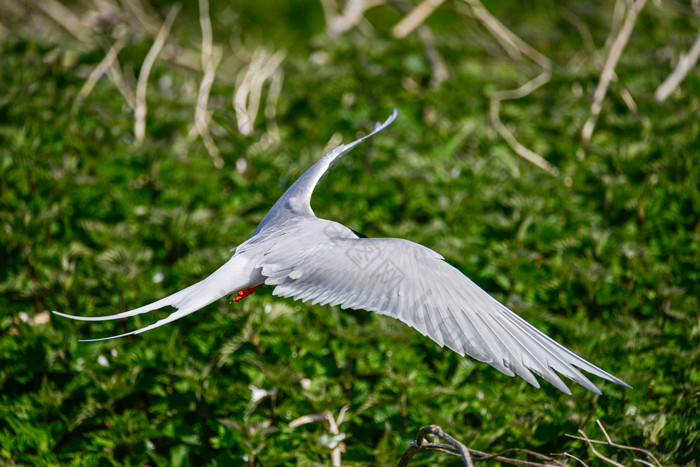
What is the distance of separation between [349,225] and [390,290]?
4.48 ft

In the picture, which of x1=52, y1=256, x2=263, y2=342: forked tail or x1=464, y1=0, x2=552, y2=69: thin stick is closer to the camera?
x1=52, y1=256, x2=263, y2=342: forked tail

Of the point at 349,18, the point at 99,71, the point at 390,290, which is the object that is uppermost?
the point at 349,18

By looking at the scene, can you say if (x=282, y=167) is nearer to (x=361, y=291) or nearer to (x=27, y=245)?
(x=27, y=245)

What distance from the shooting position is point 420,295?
1.89 m

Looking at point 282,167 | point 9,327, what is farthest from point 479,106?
point 9,327

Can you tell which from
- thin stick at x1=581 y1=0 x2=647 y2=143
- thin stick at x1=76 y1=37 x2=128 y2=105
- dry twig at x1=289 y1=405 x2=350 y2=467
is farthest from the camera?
thin stick at x1=76 y1=37 x2=128 y2=105

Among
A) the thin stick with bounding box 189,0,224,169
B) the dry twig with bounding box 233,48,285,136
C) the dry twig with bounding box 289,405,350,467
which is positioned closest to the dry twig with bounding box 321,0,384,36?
the dry twig with bounding box 233,48,285,136

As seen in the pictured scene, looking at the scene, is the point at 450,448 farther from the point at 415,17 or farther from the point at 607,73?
the point at 415,17

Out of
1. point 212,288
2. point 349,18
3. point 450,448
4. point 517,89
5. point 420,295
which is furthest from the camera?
point 349,18

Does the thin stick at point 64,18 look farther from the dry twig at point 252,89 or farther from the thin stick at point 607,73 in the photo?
the thin stick at point 607,73

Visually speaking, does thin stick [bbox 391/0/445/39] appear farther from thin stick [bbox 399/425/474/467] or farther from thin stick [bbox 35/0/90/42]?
thin stick [bbox 399/425/474/467]

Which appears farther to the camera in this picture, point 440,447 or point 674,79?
point 674,79

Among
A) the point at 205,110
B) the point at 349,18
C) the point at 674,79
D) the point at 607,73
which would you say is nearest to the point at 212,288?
the point at 205,110

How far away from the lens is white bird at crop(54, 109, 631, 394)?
170 cm
